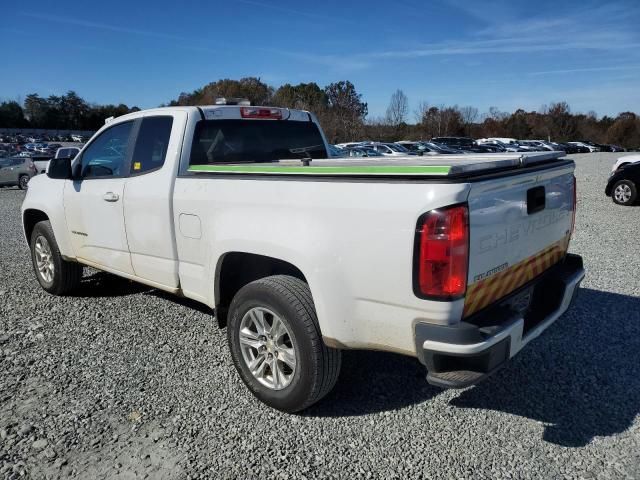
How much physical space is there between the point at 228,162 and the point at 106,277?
2931 millimetres

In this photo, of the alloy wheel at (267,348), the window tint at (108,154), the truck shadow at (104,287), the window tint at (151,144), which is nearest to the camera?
the alloy wheel at (267,348)

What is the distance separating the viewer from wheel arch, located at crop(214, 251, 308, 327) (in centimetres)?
327

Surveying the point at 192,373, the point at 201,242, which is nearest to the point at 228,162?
the point at 201,242

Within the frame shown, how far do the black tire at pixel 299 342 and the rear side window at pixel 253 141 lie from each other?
134 centimetres

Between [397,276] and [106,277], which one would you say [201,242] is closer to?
[397,276]

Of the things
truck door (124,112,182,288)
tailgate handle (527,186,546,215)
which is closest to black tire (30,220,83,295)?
truck door (124,112,182,288)

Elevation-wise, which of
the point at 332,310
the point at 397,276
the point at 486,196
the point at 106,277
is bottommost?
the point at 106,277

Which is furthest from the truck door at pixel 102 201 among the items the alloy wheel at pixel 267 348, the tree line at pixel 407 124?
the tree line at pixel 407 124

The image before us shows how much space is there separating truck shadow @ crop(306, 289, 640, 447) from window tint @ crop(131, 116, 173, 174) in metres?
2.16

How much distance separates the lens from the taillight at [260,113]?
4.22 m

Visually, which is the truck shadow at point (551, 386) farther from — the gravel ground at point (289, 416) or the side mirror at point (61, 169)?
the side mirror at point (61, 169)

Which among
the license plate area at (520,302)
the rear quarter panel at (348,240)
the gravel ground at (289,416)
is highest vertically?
the rear quarter panel at (348,240)

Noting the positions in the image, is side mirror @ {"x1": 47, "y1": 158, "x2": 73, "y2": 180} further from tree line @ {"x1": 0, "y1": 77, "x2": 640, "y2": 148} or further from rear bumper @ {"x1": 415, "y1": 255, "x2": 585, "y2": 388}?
tree line @ {"x1": 0, "y1": 77, "x2": 640, "y2": 148}

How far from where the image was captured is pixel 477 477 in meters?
2.51
